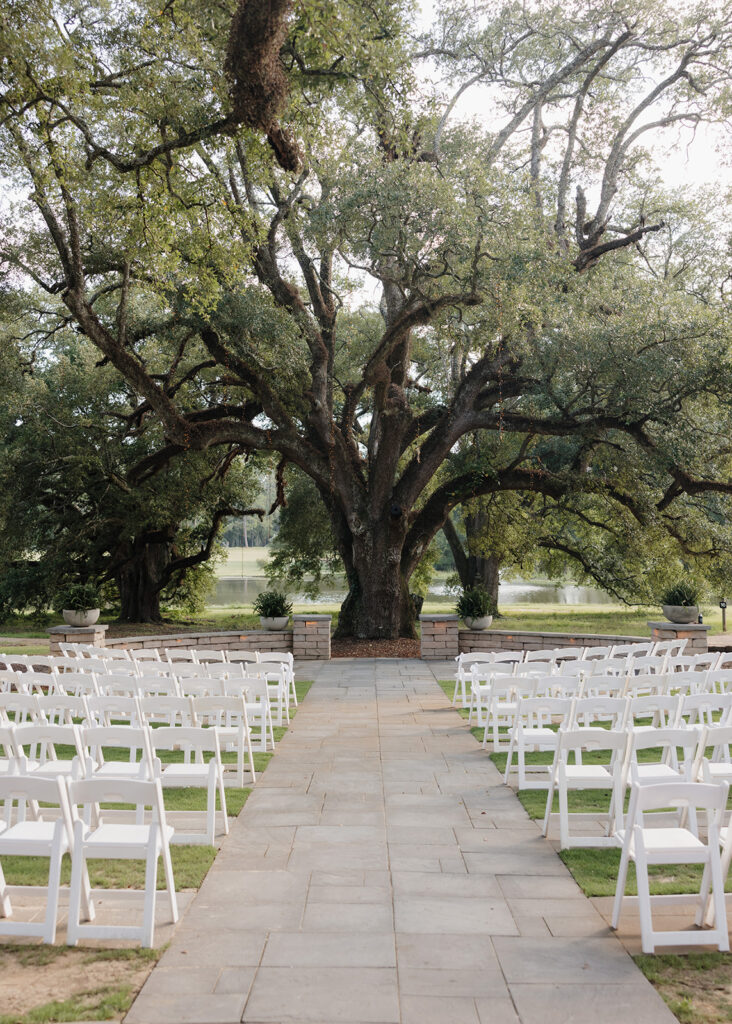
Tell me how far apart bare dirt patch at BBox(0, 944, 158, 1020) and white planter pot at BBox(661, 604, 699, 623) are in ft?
39.1

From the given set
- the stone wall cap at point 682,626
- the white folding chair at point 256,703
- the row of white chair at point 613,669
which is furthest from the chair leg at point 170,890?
the stone wall cap at point 682,626

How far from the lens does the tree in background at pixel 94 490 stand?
1880 cm

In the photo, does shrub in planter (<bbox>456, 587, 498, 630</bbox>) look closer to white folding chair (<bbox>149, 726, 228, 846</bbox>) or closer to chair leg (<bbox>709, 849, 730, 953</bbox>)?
white folding chair (<bbox>149, 726, 228, 846</bbox>)

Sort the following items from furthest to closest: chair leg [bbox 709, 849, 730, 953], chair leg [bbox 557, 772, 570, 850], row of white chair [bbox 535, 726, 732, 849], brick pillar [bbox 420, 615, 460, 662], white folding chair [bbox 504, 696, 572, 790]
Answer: brick pillar [bbox 420, 615, 460, 662], white folding chair [bbox 504, 696, 572, 790], chair leg [bbox 557, 772, 570, 850], row of white chair [bbox 535, 726, 732, 849], chair leg [bbox 709, 849, 730, 953]

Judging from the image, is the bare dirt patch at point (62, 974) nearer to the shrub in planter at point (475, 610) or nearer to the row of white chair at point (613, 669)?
the row of white chair at point (613, 669)

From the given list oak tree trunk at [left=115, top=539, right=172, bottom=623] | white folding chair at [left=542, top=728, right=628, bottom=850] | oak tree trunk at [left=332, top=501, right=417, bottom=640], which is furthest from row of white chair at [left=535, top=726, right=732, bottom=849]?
oak tree trunk at [left=115, top=539, right=172, bottom=623]

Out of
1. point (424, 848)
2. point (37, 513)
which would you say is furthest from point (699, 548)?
point (37, 513)

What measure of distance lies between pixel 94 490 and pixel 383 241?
1098 cm

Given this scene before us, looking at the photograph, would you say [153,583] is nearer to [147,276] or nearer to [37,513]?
[37,513]

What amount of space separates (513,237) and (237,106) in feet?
15.9

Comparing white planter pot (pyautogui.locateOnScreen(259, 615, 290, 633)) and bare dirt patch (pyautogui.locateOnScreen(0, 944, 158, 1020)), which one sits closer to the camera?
bare dirt patch (pyautogui.locateOnScreen(0, 944, 158, 1020))

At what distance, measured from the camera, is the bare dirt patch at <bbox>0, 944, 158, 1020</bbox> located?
3.24 m

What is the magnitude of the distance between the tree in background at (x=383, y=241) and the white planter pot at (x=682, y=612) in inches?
80.2

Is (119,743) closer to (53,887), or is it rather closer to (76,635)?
(53,887)
